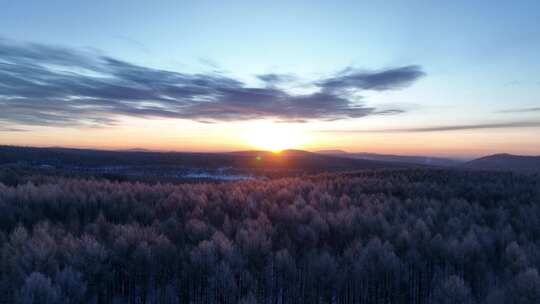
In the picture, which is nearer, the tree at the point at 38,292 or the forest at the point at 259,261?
the tree at the point at 38,292

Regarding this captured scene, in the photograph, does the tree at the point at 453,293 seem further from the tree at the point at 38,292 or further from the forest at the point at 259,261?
the tree at the point at 38,292

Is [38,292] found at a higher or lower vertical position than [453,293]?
higher

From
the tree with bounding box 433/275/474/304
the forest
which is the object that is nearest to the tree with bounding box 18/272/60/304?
the forest

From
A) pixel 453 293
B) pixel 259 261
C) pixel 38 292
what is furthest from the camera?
pixel 259 261

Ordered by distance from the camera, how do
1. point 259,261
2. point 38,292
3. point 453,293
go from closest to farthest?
point 38,292 < point 453,293 < point 259,261

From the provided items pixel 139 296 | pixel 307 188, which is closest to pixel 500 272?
pixel 139 296

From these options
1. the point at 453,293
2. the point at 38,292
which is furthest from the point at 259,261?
the point at 38,292

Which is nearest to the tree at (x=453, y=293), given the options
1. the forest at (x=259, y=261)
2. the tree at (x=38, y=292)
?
the forest at (x=259, y=261)

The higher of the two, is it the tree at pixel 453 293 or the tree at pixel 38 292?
the tree at pixel 38 292

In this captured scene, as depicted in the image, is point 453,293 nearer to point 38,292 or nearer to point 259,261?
point 259,261

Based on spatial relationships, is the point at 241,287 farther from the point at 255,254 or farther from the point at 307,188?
the point at 307,188

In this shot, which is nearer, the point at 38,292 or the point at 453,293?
the point at 38,292
